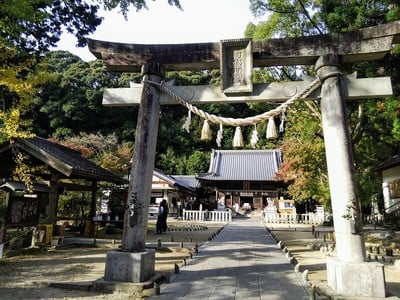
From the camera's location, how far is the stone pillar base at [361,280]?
15.6 ft

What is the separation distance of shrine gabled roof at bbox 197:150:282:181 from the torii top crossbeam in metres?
24.8

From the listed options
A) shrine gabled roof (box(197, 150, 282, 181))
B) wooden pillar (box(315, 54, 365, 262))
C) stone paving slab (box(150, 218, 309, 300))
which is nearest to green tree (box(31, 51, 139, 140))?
shrine gabled roof (box(197, 150, 282, 181))

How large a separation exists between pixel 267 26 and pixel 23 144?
11619 millimetres

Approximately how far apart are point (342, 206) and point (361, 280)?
3.80 feet

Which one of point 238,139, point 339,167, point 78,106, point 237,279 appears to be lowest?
point 237,279

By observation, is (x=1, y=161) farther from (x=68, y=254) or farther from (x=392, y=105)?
(x=392, y=105)

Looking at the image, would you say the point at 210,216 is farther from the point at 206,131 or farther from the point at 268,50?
the point at 268,50

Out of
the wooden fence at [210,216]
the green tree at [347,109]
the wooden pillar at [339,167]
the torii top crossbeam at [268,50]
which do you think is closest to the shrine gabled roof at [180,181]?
the wooden fence at [210,216]

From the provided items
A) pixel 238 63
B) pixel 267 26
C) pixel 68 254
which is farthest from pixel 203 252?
pixel 267 26

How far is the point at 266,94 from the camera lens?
20.3ft

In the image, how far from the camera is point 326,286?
5.23 metres

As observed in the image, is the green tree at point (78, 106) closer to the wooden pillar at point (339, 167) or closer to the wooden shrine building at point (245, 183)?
the wooden shrine building at point (245, 183)

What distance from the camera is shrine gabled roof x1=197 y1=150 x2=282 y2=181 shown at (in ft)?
104

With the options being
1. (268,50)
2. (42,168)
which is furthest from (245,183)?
(268,50)
